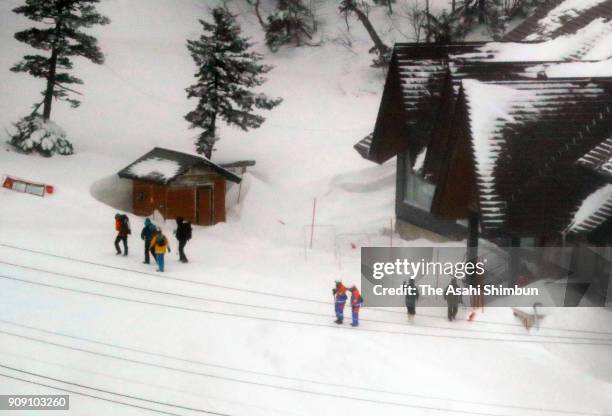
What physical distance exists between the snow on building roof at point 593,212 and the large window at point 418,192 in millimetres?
6102

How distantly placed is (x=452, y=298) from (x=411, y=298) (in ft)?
2.94

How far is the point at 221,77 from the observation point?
2975cm

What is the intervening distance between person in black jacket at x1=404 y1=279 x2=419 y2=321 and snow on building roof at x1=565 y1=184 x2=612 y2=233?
3471mm

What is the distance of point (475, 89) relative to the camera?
62.4ft

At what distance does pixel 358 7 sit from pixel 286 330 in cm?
3246

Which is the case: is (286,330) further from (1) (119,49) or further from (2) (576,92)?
(1) (119,49)

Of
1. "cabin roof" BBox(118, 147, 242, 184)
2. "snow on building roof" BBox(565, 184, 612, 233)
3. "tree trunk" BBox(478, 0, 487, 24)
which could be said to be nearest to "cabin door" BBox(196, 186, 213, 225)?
"cabin roof" BBox(118, 147, 242, 184)

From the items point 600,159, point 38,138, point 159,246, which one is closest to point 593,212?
point 600,159

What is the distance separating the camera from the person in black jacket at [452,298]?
18078 mm

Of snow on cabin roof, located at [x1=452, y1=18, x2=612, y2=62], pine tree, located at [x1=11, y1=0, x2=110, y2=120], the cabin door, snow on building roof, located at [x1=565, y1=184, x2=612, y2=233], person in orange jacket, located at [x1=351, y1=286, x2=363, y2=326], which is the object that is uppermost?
pine tree, located at [x1=11, y1=0, x2=110, y2=120]

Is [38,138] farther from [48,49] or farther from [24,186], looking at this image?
[24,186]

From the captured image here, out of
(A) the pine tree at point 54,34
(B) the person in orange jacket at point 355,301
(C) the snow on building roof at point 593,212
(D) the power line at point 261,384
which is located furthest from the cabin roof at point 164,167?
(C) the snow on building roof at point 593,212

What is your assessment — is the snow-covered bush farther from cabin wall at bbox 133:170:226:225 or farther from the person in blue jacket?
the person in blue jacket

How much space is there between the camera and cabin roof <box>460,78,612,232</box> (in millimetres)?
17688
